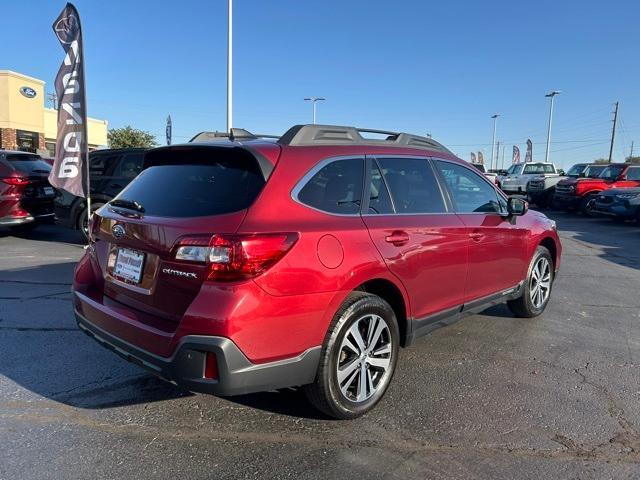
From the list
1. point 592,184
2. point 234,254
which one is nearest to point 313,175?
point 234,254

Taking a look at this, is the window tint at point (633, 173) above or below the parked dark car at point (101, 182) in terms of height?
above

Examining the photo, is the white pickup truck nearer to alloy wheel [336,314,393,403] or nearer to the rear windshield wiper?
alloy wheel [336,314,393,403]

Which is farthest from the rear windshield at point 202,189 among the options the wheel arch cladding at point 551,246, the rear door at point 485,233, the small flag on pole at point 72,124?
the small flag on pole at point 72,124

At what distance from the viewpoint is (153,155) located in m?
3.67

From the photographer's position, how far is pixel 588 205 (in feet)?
61.0

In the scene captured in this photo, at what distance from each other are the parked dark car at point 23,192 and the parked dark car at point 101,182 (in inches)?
26.3

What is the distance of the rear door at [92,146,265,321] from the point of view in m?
2.82

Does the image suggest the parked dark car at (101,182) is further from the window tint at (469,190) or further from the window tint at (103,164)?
the window tint at (469,190)

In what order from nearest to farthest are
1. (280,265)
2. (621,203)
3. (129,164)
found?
1. (280,265)
2. (129,164)
3. (621,203)

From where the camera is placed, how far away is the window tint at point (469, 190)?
4375 millimetres

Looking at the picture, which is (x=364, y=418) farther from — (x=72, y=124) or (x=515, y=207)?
(x=72, y=124)

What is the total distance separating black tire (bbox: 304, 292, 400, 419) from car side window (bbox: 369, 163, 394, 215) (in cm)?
61

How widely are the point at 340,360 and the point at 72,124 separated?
6.97 metres

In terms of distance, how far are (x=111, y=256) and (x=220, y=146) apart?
1.02 metres
